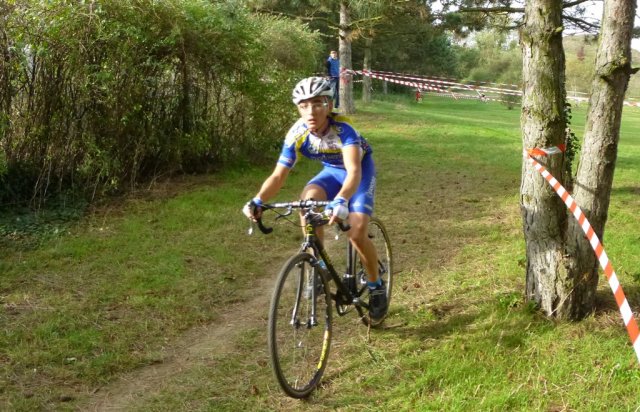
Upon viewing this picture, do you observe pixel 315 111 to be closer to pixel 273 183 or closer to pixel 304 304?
pixel 273 183

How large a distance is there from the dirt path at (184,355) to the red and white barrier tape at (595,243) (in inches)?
106

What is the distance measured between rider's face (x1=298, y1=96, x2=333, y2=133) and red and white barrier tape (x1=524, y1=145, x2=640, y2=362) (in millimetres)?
1770

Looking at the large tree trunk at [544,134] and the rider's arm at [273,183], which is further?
the large tree trunk at [544,134]

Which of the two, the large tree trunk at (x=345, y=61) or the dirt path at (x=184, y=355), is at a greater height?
the large tree trunk at (x=345, y=61)

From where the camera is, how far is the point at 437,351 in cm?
451

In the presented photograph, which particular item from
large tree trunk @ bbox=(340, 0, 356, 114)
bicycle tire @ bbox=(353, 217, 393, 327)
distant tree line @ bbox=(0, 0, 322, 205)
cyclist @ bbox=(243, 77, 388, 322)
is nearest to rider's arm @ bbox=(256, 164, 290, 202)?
cyclist @ bbox=(243, 77, 388, 322)

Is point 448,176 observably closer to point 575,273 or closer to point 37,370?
point 575,273

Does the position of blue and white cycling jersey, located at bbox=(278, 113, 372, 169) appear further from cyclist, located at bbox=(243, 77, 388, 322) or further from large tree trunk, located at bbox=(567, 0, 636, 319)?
large tree trunk, located at bbox=(567, 0, 636, 319)

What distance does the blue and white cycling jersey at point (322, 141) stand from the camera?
4.38 metres

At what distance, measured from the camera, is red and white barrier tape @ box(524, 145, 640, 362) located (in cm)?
303

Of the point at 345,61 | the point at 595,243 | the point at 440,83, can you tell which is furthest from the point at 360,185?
the point at 440,83

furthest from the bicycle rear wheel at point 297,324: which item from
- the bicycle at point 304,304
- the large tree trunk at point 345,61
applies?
the large tree trunk at point 345,61

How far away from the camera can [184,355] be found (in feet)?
15.7

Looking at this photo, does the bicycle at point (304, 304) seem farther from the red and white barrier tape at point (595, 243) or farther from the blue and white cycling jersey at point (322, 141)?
the red and white barrier tape at point (595, 243)
